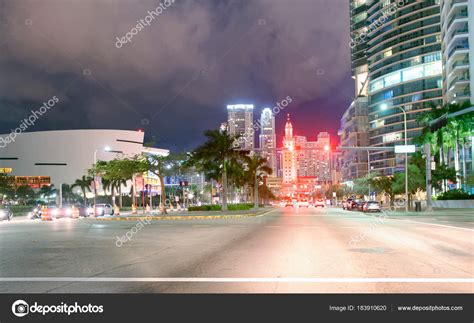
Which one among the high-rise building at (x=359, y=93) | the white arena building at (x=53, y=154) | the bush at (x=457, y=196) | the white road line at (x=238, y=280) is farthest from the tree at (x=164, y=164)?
the high-rise building at (x=359, y=93)

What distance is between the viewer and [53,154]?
170125 millimetres

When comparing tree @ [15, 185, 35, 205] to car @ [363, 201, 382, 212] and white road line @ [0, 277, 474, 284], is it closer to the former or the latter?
car @ [363, 201, 382, 212]

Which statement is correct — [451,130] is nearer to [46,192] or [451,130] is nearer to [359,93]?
[46,192]

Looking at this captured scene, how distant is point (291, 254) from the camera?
15039mm

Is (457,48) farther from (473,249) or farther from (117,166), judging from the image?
(473,249)

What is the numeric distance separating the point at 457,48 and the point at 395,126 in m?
60.7

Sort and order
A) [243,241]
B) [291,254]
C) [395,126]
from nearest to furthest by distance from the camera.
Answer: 1. [291,254]
2. [243,241]
3. [395,126]

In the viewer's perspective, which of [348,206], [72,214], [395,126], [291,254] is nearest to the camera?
[291,254]

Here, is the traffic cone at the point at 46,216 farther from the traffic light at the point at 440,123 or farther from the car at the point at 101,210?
the traffic light at the point at 440,123

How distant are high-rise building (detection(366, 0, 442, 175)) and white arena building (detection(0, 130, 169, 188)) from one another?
79316 millimetres

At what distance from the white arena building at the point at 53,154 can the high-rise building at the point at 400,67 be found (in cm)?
7932

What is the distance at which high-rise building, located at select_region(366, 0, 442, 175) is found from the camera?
466 feet

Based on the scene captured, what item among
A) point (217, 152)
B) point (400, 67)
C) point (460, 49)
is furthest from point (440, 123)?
point (400, 67)
